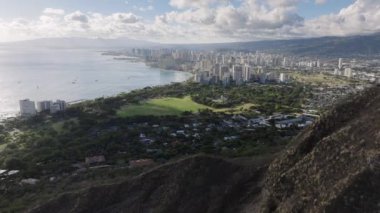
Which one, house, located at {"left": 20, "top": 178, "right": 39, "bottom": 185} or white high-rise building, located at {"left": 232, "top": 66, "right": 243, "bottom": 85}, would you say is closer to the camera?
house, located at {"left": 20, "top": 178, "right": 39, "bottom": 185}

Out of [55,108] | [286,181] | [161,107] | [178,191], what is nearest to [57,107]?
[55,108]

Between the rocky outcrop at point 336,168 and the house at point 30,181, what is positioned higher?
the rocky outcrop at point 336,168

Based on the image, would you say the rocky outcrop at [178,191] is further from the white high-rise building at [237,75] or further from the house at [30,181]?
the white high-rise building at [237,75]

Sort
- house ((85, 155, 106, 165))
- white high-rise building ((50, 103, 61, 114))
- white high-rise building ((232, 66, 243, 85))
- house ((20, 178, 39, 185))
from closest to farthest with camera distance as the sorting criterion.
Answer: house ((20, 178, 39, 185))
house ((85, 155, 106, 165))
white high-rise building ((50, 103, 61, 114))
white high-rise building ((232, 66, 243, 85))

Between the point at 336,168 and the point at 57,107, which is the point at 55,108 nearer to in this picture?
the point at 57,107

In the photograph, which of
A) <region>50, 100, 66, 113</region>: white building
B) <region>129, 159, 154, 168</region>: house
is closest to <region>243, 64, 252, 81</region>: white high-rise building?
<region>50, 100, 66, 113</region>: white building

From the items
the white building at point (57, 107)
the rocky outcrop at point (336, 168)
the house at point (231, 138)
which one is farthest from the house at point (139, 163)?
the white building at point (57, 107)

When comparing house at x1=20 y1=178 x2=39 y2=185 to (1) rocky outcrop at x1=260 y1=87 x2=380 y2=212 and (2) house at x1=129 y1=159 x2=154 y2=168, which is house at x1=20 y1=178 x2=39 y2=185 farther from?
(1) rocky outcrop at x1=260 y1=87 x2=380 y2=212
